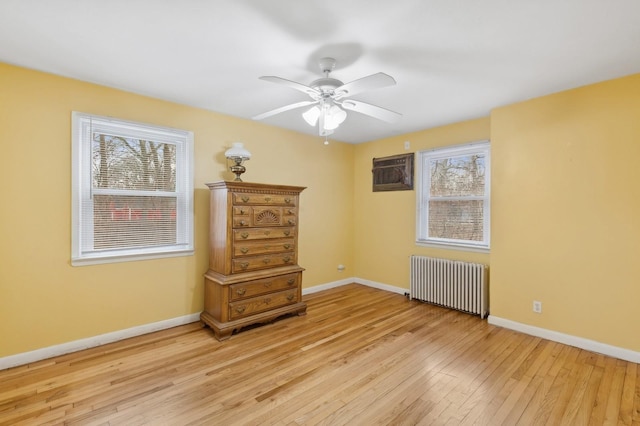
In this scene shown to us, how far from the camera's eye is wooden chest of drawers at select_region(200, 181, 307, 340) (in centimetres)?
306

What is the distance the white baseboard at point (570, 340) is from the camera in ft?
8.29

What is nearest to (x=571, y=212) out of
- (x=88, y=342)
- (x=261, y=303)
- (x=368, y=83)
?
(x=368, y=83)

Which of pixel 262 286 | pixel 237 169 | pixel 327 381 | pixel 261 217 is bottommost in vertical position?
pixel 327 381

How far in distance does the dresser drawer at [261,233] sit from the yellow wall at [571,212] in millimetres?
2337

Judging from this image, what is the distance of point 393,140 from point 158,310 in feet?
12.5

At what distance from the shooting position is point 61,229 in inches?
104

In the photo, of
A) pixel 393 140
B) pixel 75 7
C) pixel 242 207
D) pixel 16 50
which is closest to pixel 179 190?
pixel 242 207

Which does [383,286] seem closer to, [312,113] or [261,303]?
[261,303]

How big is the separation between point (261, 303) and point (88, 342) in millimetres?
1571

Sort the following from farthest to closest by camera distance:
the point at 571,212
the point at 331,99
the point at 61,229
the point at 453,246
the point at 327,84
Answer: the point at 453,246 → the point at 571,212 → the point at 61,229 → the point at 331,99 → the point at 327,84

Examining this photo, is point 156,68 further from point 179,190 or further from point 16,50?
point 179,190

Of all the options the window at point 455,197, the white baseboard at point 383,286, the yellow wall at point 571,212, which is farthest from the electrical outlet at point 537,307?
the white baseboard at point 383,286

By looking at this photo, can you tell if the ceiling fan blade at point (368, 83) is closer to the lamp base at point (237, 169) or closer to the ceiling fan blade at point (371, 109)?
the ceiling fan blade at point (371, 109)

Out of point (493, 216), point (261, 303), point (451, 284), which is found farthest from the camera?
point (451, 284)
